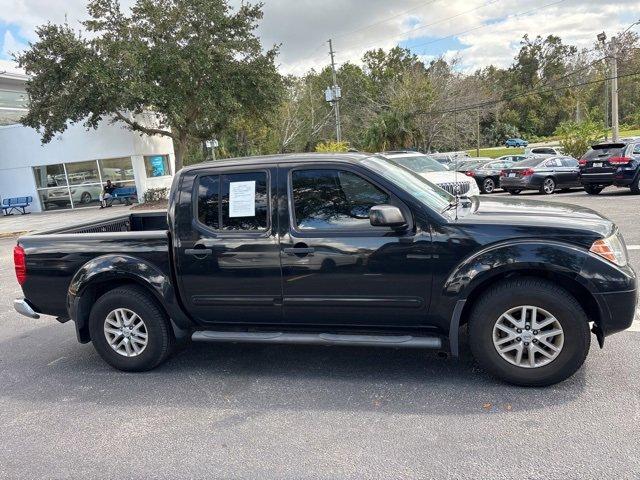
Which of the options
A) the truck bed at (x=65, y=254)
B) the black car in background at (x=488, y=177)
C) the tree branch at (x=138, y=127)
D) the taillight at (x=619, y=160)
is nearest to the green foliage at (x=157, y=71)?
the tree branch at (x=138, y=127)

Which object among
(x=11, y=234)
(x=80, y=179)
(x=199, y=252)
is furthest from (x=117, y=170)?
(x=199, y=252)

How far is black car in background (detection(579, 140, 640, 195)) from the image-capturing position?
563 inches

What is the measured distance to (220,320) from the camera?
169 inches

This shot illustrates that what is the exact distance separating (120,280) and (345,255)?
2.14 metres

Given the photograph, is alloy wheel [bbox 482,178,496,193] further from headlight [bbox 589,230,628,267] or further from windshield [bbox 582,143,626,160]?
headlight [bbox 589,230,628,267]

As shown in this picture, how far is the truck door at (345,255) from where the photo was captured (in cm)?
375

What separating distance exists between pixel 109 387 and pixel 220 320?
111cm

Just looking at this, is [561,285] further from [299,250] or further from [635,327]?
[299,250]

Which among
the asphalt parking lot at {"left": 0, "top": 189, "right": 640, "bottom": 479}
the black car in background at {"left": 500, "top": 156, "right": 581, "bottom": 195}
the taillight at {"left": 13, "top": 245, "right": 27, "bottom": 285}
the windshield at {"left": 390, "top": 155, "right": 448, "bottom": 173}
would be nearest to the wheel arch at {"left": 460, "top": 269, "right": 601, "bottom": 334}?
the asphalt parking lot at {"left": 0, "top": 189, "right": 640, "bottom": 479}

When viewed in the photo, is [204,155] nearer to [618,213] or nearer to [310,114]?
[310,114]

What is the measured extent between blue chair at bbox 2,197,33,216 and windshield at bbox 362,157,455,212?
26.4 metres

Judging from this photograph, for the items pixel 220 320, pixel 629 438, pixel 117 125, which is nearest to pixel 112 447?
pixel 220 320

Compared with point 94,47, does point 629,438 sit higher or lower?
lower

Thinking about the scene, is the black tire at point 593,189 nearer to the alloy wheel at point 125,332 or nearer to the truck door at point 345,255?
the truck door at point 345,255
